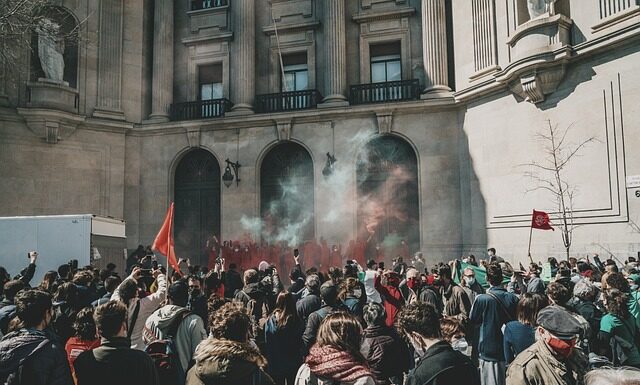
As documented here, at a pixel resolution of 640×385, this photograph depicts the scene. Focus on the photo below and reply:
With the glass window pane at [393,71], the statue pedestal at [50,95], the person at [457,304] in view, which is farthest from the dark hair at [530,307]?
the statue pedestal at [50,95]

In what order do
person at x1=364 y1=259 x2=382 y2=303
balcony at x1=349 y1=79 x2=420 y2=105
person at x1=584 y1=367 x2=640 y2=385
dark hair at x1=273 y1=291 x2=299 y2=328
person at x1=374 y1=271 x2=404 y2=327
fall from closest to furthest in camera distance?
person at x1=584 y1=367 x2=640 y2=385
dark hair at x1=273 y1=291 x2=299 y2=328
person at x1=374 y1=271 x2=404 y2=327
person at x1=364 y1=259 x2=382 y2=303
balcony at x1=349 y1=79 x2=420 y2=105

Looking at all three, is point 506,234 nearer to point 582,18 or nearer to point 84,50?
point 582,18

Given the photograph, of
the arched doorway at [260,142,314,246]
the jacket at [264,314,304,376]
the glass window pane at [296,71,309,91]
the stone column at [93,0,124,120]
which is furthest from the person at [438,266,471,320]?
the stone column at [93,0,124,120]

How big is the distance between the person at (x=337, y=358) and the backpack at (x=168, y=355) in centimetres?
135

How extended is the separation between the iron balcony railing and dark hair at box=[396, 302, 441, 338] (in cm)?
2439

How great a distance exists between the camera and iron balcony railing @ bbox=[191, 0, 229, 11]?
2533 cm

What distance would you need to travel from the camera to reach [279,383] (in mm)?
6141

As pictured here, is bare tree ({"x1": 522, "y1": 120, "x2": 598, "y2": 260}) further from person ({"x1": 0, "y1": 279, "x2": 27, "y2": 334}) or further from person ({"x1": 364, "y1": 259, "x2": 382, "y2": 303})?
person ({"x1": 0, "y1": 279, "x2": 27, "y2": 334})

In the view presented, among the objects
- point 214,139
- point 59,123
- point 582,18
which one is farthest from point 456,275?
point 59,123

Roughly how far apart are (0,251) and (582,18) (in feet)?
64.3

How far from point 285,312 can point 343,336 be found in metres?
2.42

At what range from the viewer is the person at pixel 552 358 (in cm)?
306

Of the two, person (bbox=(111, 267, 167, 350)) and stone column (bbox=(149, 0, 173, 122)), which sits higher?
stone column (bbox=(149, 0, 173, 122))

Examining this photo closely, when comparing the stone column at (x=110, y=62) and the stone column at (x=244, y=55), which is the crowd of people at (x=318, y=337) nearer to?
the stone column at (x=244, y=55)
